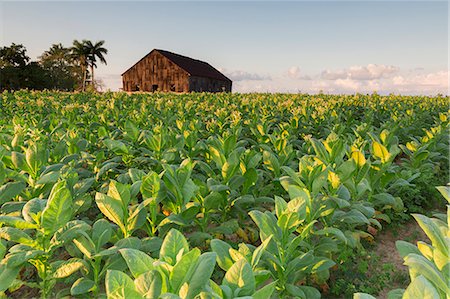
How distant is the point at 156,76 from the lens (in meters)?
45.6

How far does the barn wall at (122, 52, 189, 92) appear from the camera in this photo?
4441 cm

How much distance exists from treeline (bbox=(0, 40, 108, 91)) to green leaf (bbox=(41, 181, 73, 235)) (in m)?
46.0

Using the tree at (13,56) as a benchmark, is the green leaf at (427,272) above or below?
below

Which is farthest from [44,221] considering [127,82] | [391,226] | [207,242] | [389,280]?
[127,82]

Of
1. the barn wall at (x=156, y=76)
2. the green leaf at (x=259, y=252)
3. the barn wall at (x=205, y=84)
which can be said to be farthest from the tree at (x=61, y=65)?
the green leaf at (x=259, y=252)

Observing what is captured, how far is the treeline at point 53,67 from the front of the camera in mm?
49031

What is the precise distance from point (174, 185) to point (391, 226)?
10.8ft

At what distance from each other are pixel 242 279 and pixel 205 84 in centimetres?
4741

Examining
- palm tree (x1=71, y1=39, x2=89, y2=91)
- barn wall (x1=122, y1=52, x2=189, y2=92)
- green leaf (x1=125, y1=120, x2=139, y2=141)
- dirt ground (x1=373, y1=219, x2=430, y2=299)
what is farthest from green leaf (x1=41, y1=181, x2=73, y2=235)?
palm tree (x1=71, y1=39, x2=89, y2=91)

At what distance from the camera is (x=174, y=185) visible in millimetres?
3172

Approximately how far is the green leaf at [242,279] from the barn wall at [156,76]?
43.3 m

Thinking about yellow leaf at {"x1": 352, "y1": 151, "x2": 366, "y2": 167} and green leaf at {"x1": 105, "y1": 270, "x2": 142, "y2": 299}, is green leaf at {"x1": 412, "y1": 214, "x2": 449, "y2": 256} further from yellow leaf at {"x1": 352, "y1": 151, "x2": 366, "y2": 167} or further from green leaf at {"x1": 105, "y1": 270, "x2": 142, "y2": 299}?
yellow leaf at {"x1": 352, "y1": 151, "x2": 366, "y2": 167}

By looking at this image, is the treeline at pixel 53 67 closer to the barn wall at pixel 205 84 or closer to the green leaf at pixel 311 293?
the barn wall at pixel 205 84

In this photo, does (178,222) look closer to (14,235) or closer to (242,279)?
(14,235)
